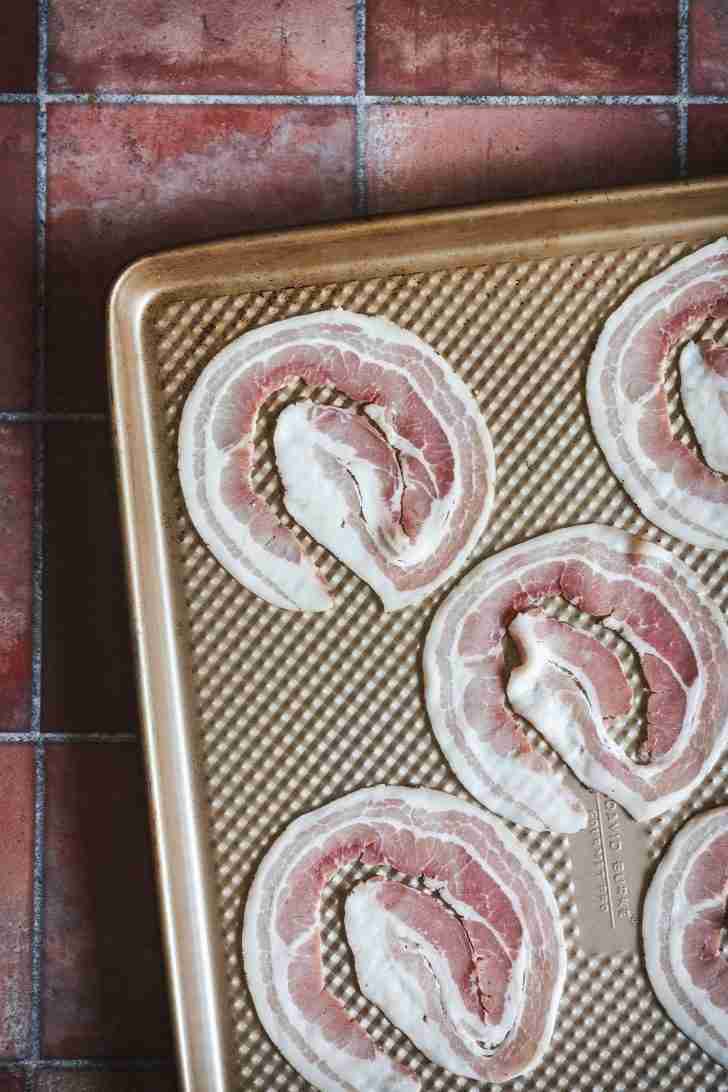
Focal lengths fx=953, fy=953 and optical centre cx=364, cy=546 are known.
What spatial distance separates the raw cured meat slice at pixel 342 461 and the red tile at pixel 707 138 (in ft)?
1.05

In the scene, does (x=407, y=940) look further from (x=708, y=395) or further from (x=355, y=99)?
(x=355, y=99)

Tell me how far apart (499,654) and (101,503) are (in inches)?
16.1

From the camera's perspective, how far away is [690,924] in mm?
862

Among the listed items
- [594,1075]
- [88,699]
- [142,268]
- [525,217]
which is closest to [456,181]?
[525,217]

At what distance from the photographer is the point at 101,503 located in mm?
926

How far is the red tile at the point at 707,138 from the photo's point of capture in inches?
35.6

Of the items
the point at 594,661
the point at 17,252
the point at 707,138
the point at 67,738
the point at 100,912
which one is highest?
the point at 707,138

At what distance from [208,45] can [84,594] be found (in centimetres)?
54


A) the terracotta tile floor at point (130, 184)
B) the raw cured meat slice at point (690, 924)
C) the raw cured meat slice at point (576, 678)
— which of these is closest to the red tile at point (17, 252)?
the terracotta tile floor at point (130, 184)

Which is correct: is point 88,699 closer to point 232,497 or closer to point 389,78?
point 232,497

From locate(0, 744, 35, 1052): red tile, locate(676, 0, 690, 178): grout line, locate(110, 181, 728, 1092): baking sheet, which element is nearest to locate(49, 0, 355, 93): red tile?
locate(110, 181, 728, 1092): baking sheet

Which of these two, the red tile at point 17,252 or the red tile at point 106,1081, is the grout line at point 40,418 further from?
the red tile at point 106,1081

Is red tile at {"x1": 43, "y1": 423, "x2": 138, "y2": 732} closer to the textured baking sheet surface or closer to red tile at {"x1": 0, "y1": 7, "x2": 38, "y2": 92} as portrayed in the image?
the textured baking sheet surface

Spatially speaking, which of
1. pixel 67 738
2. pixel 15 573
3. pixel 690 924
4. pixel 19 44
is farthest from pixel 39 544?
pixel 690 924
